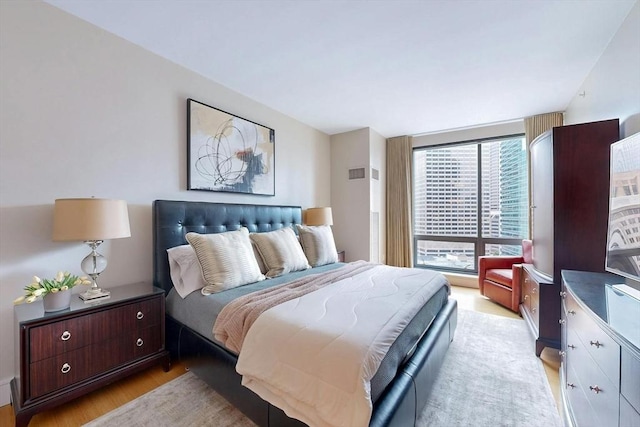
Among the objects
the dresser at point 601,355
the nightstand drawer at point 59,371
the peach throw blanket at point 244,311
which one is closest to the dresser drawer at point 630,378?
the dresser at point 601,355

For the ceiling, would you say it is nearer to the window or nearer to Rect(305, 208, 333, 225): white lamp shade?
the window

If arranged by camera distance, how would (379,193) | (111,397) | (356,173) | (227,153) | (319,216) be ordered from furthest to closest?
1. (379,193)
2. (356,173)
3. (319,216)
4. (227,153)
5. (111,397)

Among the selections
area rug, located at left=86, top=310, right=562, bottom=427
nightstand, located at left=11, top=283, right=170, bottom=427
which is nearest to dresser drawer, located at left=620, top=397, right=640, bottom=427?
area rug, located at left=86, top=310, right=562, bottom=427

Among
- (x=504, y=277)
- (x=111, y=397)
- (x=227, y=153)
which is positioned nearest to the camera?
(x=111, y=397)

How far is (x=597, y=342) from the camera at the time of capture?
42.7 inches

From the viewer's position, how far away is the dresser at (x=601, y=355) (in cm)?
84

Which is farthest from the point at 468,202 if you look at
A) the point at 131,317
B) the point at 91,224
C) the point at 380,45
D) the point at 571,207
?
the point at 91,224

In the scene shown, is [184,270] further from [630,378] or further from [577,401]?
[577,401]

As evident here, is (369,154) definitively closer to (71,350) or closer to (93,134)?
(93,134)

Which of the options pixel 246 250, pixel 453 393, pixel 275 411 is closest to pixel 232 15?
pixel 246 250

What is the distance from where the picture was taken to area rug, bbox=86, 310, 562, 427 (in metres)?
1.53

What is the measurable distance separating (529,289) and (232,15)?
3639 millimetres

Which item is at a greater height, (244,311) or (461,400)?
(244,311)

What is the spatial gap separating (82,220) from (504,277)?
4.23 metres
